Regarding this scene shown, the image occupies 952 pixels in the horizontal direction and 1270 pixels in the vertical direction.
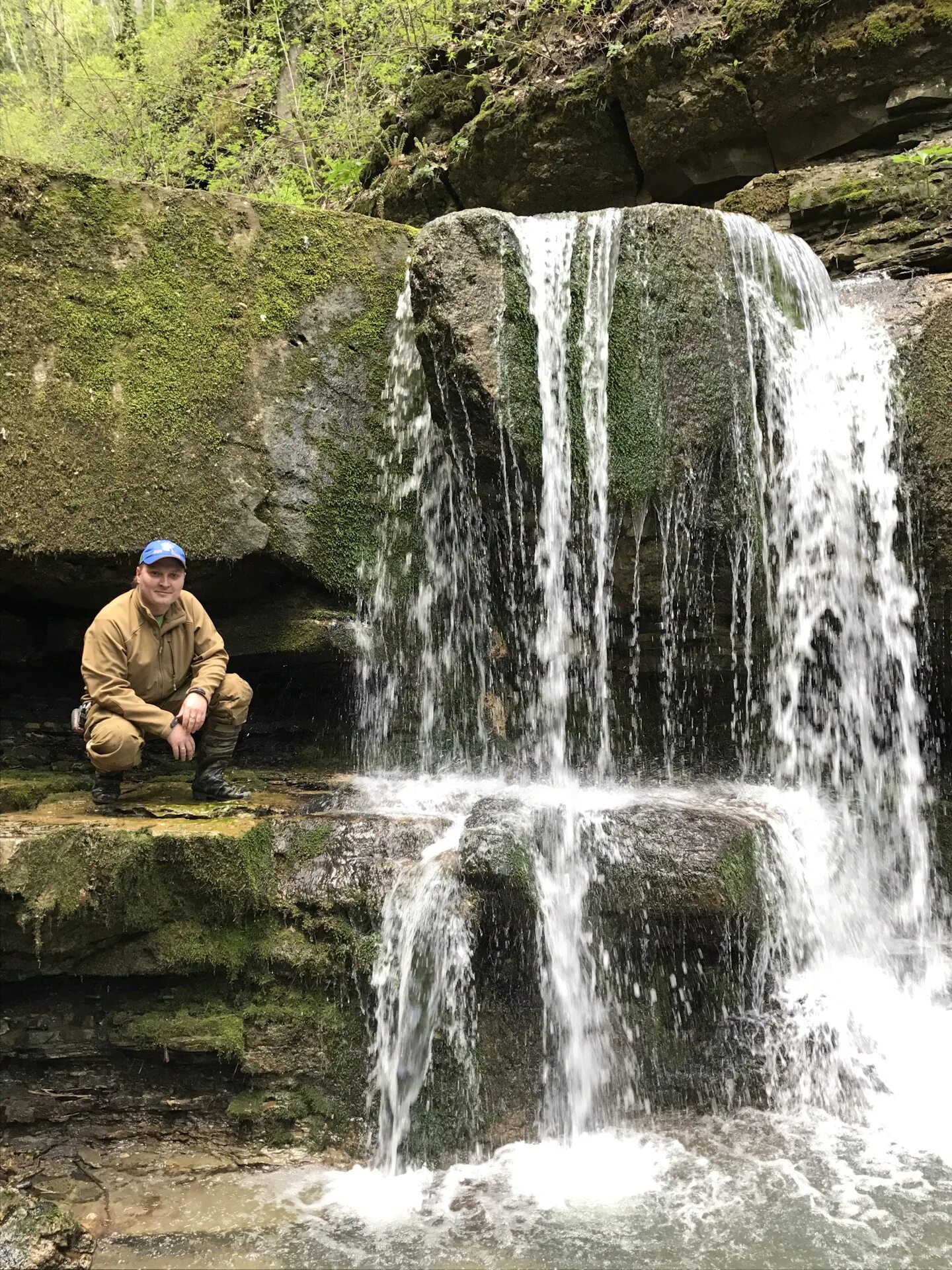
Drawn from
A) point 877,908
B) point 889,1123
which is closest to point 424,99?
point 877,908

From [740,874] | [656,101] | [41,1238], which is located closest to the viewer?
[41,1238]

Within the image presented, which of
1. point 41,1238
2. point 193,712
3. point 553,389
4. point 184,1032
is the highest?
point 553,389

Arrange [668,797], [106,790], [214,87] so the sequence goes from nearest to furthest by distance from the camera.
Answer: [106,790]
[668,797]
[214,87]

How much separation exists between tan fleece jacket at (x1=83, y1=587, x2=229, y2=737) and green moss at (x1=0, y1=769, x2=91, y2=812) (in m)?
0.80

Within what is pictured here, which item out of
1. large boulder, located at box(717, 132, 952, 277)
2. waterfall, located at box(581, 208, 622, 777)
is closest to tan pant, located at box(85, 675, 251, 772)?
waterfall, located at box(581, 208, 622, 777)

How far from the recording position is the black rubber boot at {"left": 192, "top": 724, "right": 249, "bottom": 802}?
16.9 ft

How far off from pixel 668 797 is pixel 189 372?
4.07m

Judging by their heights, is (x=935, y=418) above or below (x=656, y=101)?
below

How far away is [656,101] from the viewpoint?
8.25 m

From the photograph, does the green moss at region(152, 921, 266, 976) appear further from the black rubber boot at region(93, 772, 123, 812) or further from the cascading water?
the cascading water

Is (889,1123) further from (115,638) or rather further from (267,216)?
(267,216)

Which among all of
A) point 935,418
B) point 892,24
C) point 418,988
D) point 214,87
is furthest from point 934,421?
point 214,87

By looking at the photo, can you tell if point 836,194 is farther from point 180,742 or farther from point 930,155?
point 180,742

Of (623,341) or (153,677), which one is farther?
(623,341)
